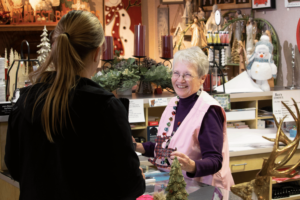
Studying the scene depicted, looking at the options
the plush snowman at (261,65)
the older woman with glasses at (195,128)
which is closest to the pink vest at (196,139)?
the older woman with glasses at (195,128)

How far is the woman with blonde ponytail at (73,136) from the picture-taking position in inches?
33.0

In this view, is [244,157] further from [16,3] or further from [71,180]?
[16,3]

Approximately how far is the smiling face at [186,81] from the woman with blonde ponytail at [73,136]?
76 cm

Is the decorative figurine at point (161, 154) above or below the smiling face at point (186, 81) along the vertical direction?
below

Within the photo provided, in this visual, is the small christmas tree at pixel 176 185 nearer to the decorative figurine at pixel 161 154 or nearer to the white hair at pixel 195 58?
the decorative figurine at pixel 161 154

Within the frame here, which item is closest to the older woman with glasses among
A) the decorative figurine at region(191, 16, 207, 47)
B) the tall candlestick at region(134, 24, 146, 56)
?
the tall candlestick at region(134, 24, 146, 56)

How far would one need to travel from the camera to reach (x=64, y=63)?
2.86ft

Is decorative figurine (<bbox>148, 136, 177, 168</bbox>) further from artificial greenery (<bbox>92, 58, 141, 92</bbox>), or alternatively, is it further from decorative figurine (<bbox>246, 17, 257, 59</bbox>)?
decorative figurine (<bbox>246, 17, 257, 59</bbox>)

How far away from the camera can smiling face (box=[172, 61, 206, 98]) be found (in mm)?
1595

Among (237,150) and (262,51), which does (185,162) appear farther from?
(262,51)

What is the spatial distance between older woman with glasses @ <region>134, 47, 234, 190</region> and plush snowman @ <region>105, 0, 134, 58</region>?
3.28 m

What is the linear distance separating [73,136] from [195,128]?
2.51ft

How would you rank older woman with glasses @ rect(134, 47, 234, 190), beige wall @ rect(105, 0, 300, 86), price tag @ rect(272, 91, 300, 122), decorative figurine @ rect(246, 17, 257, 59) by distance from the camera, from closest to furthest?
1. older woman with glasses @ rect(134, 47, 234, 190)
2. price tag @ rect(272, 91, 300, 122)
3. beige wall @ rect(105, 0, 300, 86)
4. decorative figurine @ rect(246, 17, 257, 59)

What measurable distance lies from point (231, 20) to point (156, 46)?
1.41 m
